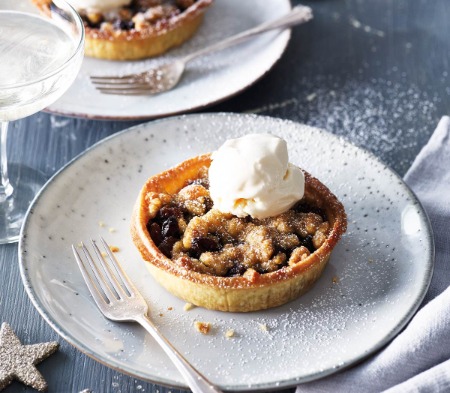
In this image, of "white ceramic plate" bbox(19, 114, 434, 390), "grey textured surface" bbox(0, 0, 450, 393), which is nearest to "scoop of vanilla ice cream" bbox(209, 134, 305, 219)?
"white ceramic plate" bbox(19, 114, 434, 390)

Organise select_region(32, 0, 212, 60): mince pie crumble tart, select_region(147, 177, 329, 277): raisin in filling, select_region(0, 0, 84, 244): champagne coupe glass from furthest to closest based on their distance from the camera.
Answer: select_region(32, 0, 212, 60): mince pie crumble tart → select_region(0, 0, 84, 244): champagne coupe glass → select_region(147, 177, 329, 277): raisin in filling

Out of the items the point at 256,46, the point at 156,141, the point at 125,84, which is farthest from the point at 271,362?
the point at 256,46

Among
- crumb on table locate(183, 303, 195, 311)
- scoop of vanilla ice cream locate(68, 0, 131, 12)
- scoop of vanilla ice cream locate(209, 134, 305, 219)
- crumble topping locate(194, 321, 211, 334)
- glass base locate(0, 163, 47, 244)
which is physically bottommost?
glass base locate(0, 163, 47, 244)

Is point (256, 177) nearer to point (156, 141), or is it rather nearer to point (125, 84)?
point (156, 141)

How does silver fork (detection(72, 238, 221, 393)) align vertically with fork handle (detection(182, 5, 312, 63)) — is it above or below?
below

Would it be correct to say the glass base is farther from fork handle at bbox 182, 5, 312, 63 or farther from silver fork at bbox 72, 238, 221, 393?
fork handle at bbox 182, 5, 312, 63

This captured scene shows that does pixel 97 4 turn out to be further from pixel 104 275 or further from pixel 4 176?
pixel 104 275

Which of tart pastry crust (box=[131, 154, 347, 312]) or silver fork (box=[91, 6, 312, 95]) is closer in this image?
tart pastry crust (box=[131, 154, 347, 312])

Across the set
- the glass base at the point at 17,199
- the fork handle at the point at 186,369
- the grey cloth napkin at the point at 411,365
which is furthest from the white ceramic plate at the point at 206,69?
the grey cloth napkin at the point at 411,365
